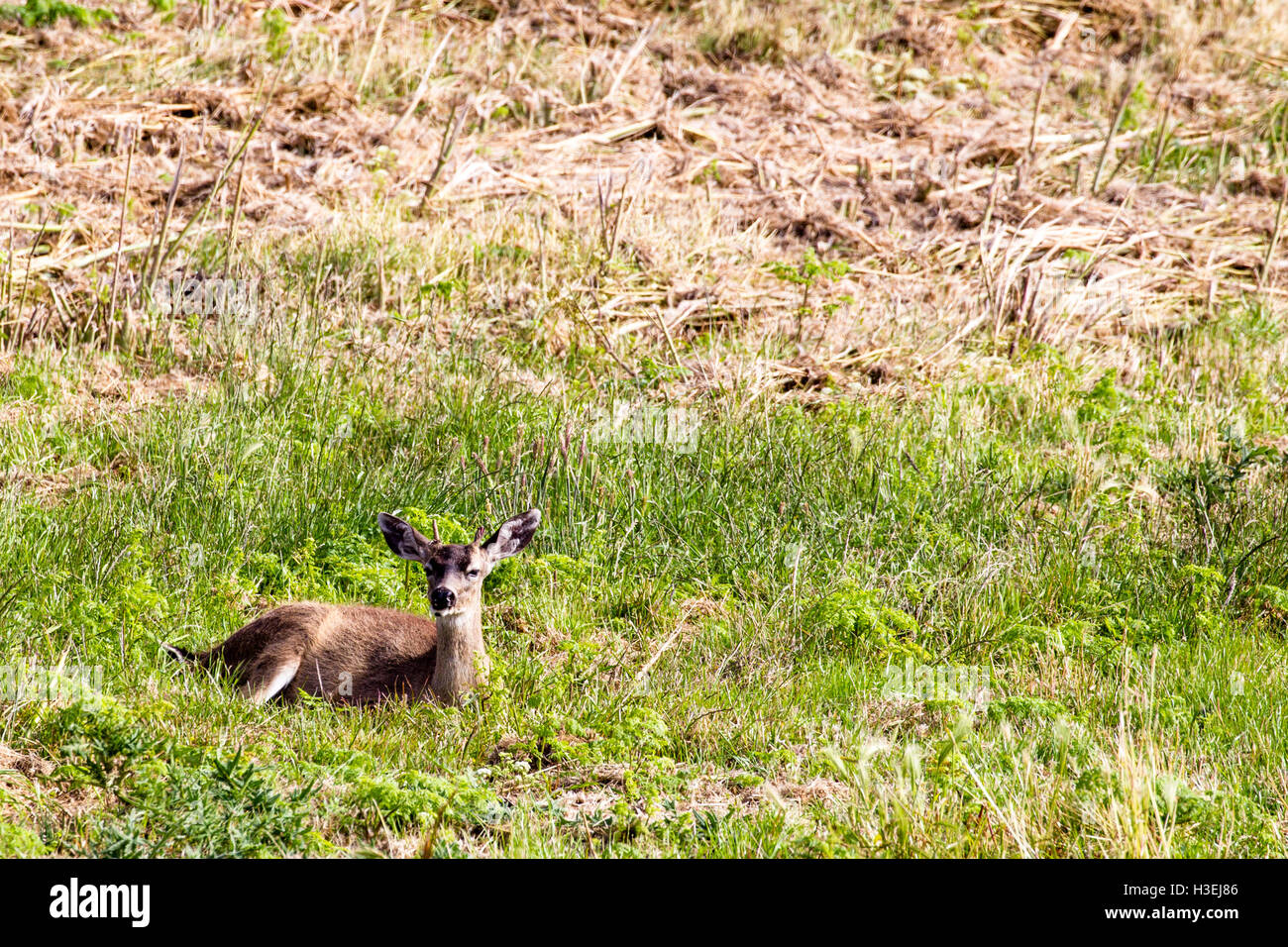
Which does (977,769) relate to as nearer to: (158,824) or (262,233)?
(158,824)

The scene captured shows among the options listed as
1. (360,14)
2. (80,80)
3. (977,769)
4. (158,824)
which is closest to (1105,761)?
(977,769)

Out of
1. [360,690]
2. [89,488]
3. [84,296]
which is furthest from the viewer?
[84,296]

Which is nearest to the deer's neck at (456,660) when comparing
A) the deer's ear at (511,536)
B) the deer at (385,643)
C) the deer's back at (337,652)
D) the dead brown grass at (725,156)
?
the deer at (385,643)

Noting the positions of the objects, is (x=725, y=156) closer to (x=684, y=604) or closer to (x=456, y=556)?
(x=684, y=604)

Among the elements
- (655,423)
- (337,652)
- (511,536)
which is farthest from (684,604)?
(655,423)

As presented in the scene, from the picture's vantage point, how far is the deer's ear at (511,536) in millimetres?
6348

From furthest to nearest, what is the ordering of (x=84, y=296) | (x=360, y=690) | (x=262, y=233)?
(x=262, y=233) → (x=84, y=296) → (x=360, y=690)

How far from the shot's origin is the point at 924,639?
6.88 m

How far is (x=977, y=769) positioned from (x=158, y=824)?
9.05 feet

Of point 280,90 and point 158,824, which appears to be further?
point 280,90

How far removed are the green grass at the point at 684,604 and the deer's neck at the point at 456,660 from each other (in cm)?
13

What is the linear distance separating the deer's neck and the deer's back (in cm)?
11

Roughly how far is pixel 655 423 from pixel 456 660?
8.99 ft

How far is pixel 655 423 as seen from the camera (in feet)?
28.2
